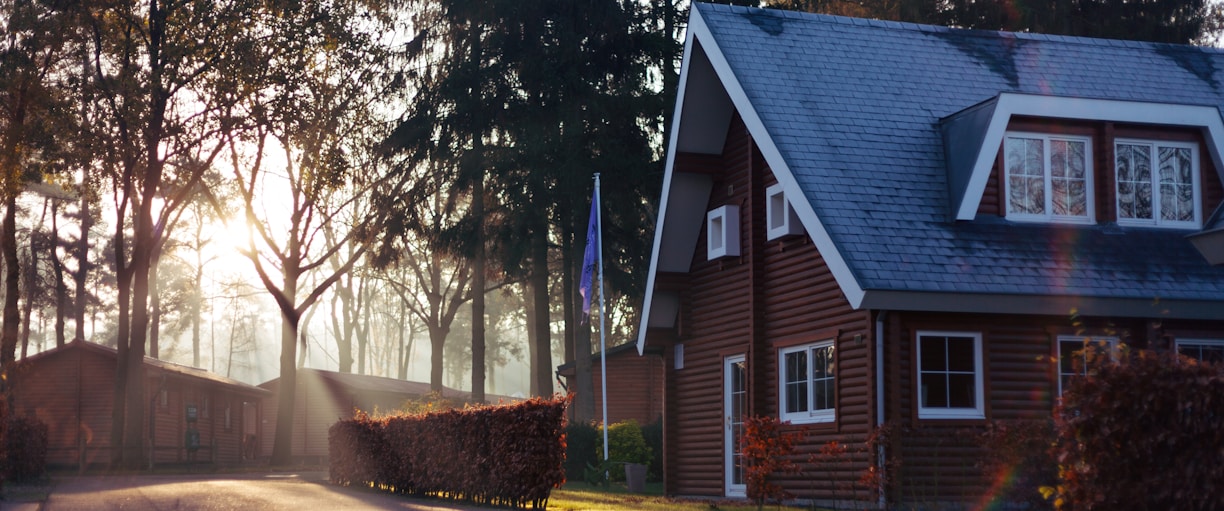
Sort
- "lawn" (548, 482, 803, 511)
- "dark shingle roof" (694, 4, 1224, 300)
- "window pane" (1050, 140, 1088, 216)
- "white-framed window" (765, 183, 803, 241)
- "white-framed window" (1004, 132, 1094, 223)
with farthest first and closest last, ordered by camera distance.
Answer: "white-framed window" (765, 183, 803, 241), "window pane" (1050, 140, 1088, 216), "white-framed window" (1004, 132, 1094, 223), "lawn" (548, 482, 803, 511), "dark shingle roof" (694, 4, 1224, 300)

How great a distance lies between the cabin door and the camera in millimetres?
22125

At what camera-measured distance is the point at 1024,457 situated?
1421 cm

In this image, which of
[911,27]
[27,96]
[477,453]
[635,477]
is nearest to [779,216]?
[911,27]

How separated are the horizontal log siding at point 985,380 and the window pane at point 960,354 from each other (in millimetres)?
205

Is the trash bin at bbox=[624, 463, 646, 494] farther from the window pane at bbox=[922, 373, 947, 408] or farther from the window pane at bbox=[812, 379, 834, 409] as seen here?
the window pane at bbox=[922, 373, 947, 408]

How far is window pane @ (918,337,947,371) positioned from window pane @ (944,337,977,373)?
0.09 meters

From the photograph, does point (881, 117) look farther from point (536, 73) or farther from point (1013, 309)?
point (536, 73)

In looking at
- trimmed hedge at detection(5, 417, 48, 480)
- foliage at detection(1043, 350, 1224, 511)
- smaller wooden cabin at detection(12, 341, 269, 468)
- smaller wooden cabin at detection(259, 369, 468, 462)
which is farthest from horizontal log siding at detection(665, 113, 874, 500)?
smaller wooden cabin at detection(259, 369, 468, 462)

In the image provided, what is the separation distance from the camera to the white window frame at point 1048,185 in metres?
19.1

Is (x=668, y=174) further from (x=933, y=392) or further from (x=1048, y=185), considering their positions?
(x=933, y=392)

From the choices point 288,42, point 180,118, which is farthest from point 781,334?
point 180,118

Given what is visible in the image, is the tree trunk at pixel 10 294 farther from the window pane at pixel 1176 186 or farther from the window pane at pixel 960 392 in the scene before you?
the window pane at pixel 1176 186

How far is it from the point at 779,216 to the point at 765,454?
474 centimetres

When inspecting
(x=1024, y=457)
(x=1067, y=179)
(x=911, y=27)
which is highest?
(x=911, y=27)
